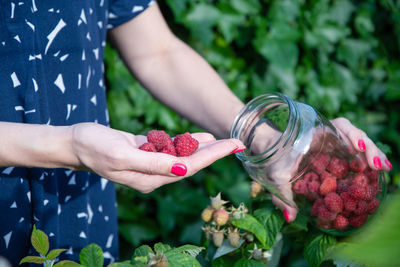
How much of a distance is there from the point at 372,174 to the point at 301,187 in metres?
0.14

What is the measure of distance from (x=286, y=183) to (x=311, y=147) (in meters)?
0.09

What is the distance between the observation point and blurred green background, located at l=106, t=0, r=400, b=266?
1.68m

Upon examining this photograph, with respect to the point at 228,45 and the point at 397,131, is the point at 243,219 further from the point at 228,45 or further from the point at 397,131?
the point at 397,131

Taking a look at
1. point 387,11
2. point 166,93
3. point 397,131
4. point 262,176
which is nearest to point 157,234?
point 166,93

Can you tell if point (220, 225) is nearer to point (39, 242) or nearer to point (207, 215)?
point (207, 215)

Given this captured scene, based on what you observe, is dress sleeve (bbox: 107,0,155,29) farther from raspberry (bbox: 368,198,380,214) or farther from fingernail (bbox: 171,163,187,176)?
raspberry (bbox: 368,198,380,214)

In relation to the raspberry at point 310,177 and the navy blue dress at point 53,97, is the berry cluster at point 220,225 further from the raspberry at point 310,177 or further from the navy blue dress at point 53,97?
the navy blue dress at point 53,97

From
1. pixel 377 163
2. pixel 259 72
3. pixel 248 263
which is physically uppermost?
pixel 377 163

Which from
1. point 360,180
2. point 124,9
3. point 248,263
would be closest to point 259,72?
point 124,9

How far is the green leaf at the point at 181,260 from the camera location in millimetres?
508

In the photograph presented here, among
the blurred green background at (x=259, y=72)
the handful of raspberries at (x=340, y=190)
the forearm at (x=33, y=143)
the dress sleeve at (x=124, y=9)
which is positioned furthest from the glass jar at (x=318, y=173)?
the blurred green background at (x=259, y=72)

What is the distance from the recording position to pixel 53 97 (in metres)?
0.91

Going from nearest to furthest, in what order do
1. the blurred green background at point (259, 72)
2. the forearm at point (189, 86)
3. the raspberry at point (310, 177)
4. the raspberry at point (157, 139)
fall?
the raspberry at point (310, 177)
the raspberry at point (157, 139)
the forearm at point (189, 86)
the blurred green background at point (259, 72)

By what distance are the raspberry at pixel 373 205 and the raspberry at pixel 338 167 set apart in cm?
7
